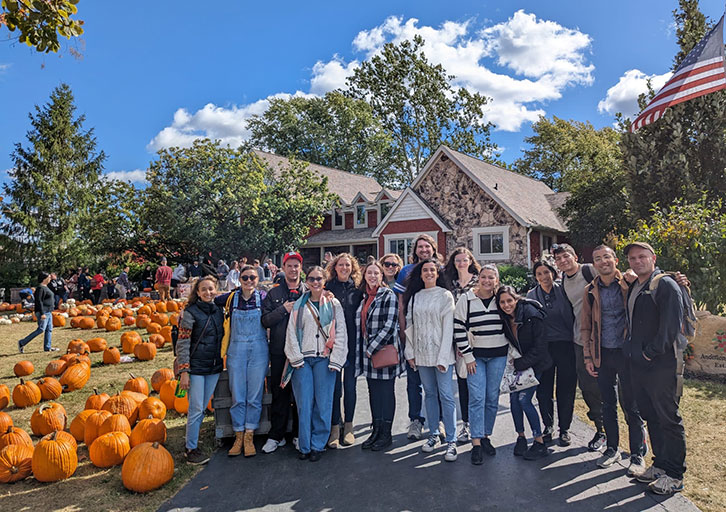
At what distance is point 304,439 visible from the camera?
4.48 metres

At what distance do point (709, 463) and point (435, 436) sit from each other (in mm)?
2473

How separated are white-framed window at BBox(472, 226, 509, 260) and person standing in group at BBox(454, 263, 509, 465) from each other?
17.3 meters

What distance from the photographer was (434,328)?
4.49m

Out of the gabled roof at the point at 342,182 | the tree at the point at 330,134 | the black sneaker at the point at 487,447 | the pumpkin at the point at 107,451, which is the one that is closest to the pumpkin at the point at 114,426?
the pumpkin at the point at 107,451

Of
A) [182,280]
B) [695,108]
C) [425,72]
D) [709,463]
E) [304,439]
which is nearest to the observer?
[709,463]

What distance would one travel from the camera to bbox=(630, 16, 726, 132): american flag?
7676 millimetres

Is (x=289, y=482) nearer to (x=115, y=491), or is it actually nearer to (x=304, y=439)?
(x=304, y=439)

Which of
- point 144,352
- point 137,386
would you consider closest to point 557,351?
point 137,386

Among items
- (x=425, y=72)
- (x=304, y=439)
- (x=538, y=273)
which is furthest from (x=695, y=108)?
(x=425, y=72)

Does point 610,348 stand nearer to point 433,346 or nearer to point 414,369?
point 433,346

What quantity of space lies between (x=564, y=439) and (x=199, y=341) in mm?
3735

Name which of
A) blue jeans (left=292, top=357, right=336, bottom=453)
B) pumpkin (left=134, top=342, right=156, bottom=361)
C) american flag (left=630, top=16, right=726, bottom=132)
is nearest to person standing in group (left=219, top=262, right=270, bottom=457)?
blue jeans (left=292, top=357, right=336, bottom=453)

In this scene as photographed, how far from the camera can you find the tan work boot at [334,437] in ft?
15.5

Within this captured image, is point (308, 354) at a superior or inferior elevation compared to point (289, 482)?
superior
